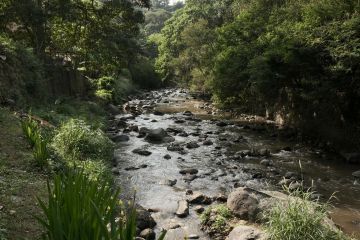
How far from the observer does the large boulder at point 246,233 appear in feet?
25.1

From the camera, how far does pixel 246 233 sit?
7887 mm

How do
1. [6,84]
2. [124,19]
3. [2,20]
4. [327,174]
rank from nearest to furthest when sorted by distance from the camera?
[327,174] < [6,84] < [2,20] < [124,19]

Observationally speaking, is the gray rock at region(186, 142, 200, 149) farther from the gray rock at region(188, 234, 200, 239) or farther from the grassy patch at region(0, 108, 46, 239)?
the gray rock at region(188, 234, 200, 239)

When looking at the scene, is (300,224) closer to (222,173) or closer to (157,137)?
(222,173)

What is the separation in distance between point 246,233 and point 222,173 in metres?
5.76

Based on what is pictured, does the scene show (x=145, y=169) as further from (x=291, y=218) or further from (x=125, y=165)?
(x=291, y=218)

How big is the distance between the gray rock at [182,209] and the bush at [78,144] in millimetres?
3157

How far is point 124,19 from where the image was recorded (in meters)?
26.4

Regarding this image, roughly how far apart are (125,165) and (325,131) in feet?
31.3

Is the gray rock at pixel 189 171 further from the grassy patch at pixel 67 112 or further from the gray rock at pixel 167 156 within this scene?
the grassy patch at pixel 67 112

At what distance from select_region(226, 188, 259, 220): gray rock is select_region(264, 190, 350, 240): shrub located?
78.9 inches

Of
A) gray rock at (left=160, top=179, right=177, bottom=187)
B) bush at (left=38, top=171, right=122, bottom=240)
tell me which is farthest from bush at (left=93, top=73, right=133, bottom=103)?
bush at (left=38, top=171, right=122, bottom=240)

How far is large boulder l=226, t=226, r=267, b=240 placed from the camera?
7651 mm

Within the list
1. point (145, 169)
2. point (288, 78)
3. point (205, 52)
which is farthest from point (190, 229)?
point (205, 52)
